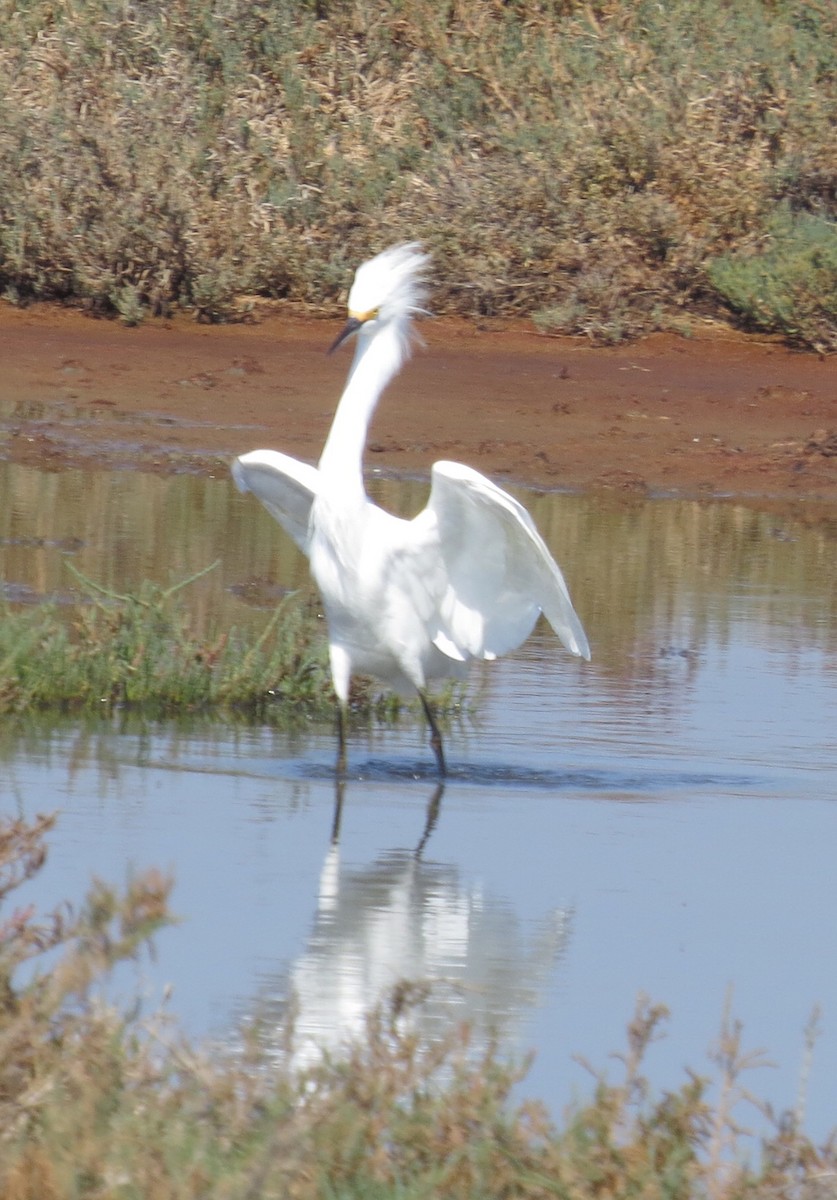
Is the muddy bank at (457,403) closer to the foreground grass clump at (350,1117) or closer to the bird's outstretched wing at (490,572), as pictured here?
the bird's outstretched wing at (490,572)

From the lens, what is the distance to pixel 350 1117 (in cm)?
327

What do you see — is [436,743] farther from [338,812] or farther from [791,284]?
[791,284]

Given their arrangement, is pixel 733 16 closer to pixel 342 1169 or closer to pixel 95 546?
pixel 95 546

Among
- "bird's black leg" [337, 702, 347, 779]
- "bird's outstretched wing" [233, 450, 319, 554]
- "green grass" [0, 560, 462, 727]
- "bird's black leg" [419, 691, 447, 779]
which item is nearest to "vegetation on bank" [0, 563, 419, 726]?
"green grass" [0, 560, 462, 727]

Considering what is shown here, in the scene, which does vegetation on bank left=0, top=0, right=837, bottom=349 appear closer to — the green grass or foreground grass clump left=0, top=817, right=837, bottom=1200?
the green grass

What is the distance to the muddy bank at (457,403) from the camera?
12992 millimetres

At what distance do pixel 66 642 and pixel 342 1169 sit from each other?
426cm

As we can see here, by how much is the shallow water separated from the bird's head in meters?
1.44

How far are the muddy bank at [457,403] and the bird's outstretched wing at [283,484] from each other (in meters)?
5.11

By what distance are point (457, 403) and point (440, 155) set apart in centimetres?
391

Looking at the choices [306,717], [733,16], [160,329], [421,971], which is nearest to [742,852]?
[421,971]

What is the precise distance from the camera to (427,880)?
224 inches

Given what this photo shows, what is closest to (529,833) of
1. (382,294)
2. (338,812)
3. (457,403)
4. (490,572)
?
(338,812)

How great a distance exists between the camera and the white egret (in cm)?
687
